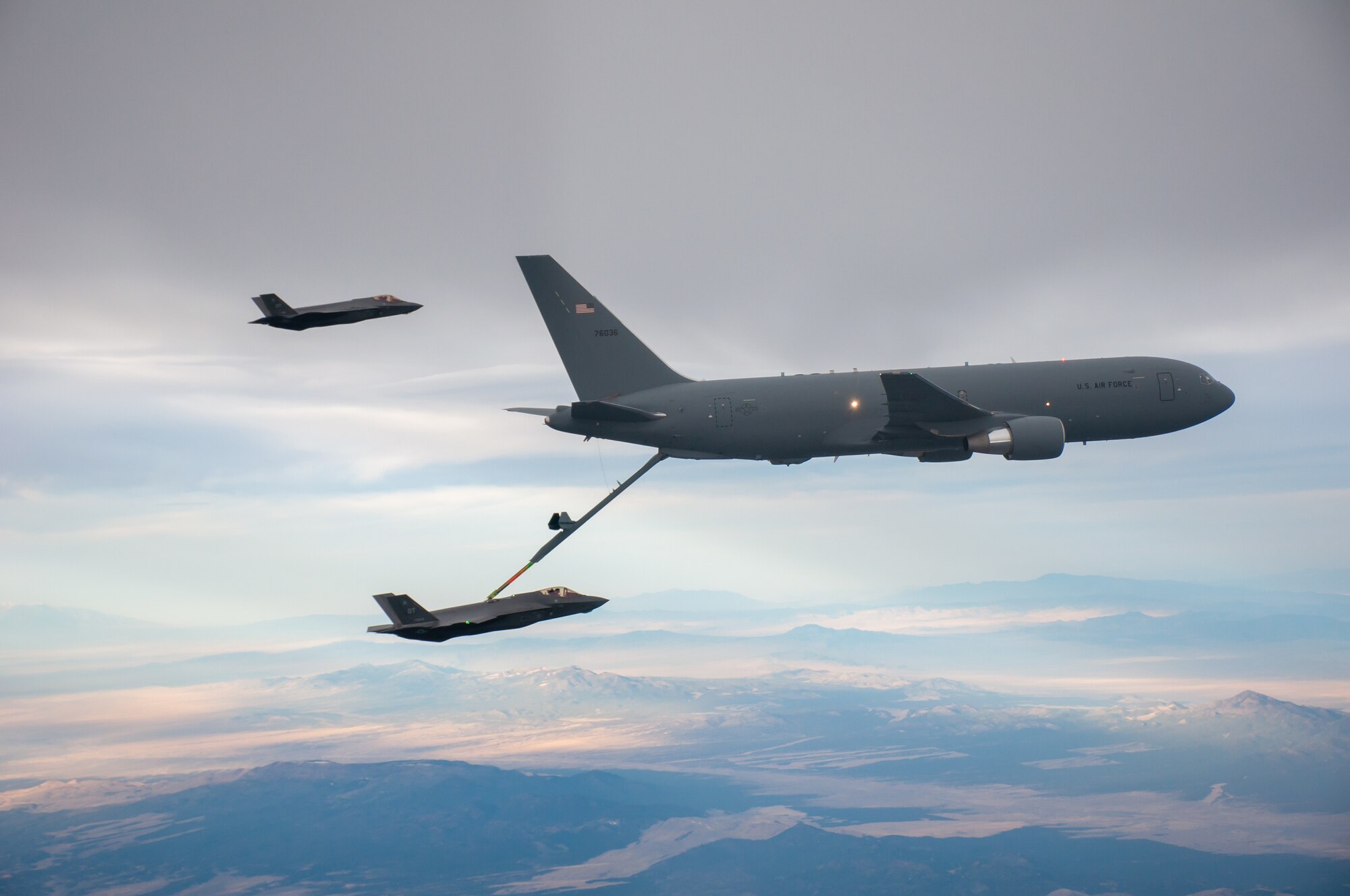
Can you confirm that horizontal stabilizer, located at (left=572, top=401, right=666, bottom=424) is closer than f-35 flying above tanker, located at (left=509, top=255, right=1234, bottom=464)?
Yes

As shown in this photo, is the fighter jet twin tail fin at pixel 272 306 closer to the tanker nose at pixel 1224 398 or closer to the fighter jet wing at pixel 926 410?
the fighter jet wing at pixel 926 410

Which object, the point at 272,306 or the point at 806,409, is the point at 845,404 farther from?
the point at 272,306

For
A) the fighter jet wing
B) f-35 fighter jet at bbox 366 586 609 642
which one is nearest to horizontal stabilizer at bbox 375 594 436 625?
f-35 fighter jet at bbox 366 586 609 642

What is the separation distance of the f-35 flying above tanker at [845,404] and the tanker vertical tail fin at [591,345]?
0.20 ft

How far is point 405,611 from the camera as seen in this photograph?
155 ft

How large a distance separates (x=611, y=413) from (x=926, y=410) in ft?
59.4

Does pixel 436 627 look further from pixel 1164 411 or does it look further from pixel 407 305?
pixel 1164 411

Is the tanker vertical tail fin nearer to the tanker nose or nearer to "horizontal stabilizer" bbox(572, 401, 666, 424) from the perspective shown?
"horizontal stabilizer" bbox(572, 401, 666, 424)

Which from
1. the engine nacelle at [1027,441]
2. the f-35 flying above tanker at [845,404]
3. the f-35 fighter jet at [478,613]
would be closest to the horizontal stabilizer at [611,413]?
the f-35 flying above tanker at [845,404]

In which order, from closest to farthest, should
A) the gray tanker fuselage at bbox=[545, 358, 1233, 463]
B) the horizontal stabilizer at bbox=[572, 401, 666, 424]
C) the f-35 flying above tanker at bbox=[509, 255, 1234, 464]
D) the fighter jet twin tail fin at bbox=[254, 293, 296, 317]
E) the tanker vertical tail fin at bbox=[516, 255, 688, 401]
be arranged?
the fighter jet twin tail fin at bbox=[254, 293, 296, 317], the horizontal stabilizer at bbox=[572, 401, 666, 424], the f-35 flying above tanker at bbox=[509, 255, 1234, 464], the gray tanker fuselage at bbox=[545, 358, 1233, 463], the tanker vertical tail fin at bbox=[516, 255, 688, 401]

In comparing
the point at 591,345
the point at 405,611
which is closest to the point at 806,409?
the point at 591,345

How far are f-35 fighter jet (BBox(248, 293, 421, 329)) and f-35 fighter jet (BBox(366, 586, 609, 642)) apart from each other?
14.9 meters

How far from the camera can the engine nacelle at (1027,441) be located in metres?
50.5

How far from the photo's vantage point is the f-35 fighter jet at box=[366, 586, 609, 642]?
47.1m
